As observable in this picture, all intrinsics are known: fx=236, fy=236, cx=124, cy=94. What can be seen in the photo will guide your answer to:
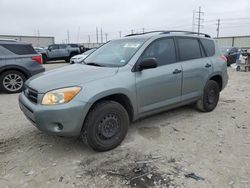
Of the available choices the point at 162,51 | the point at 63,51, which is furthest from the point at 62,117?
the point at 63,51

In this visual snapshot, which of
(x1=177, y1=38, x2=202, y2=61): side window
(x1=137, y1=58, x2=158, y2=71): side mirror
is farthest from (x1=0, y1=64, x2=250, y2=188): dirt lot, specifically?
(x1=177, y1=38, x2=202, y2=61): side window

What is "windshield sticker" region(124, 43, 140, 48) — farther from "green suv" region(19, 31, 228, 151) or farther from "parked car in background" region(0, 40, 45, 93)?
"parked car in background" region(0, 40, 45, 93)

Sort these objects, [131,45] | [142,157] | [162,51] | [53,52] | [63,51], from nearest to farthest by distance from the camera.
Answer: [142,157]
[131,45]
[162,51]
[53,52]
[63,51]

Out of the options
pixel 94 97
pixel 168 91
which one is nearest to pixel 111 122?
pixel 94 97

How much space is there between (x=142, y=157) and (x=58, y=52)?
19.2m

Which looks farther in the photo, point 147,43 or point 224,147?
point 147,43

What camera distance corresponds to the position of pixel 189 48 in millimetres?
4613

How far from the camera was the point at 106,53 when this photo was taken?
4.23m

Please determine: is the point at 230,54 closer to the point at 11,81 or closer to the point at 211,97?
the point at 211,97

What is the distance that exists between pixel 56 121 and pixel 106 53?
1.74 metres

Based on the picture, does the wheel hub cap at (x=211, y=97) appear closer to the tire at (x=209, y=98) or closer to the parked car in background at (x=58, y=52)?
the tire at (x=209, y=98)

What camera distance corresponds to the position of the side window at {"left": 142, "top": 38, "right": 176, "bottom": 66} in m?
3.90

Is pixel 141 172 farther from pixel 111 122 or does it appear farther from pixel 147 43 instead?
pixel 147 43

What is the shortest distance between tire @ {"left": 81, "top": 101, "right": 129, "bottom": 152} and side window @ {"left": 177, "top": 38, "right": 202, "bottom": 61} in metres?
1.76
